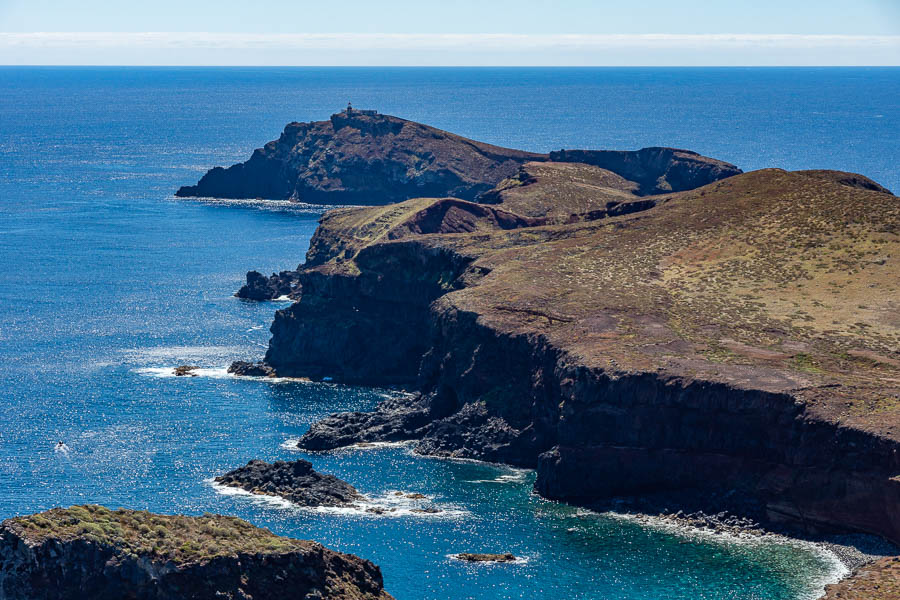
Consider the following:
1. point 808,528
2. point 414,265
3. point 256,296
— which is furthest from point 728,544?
point 256,296

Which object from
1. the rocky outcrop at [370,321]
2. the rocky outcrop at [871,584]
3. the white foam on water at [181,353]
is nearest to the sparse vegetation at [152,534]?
the rocky outcrop at [871,584]

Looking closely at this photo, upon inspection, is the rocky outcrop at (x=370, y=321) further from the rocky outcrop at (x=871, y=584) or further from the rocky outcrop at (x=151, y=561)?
the rocky outcrop at (x=151, y=561)

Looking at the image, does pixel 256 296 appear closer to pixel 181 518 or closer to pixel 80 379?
pixel 80 379

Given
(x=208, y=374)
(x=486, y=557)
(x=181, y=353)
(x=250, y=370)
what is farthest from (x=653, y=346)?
(x=181, y=353)

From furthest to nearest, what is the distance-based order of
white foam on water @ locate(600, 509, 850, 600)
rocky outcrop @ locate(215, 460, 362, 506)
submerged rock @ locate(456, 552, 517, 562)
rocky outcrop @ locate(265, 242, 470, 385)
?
rocky outcrop @ locate(265, 242, 470, 385), rocky outcrop @ locate(215, 460, 362, 506), submerged rock @ locate(456, 552, 517, 562), white foam on water @ locate(600, 509, 850, 600)

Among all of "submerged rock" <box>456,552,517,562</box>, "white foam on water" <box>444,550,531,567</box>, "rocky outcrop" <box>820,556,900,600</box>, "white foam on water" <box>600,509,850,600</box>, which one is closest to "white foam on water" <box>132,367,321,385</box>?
"white foam on water" <box>600,509,850,600</box>

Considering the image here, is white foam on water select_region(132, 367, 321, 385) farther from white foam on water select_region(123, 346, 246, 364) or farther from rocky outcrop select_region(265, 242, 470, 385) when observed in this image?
white foam on water select_region(123, 346, 246, 364)
